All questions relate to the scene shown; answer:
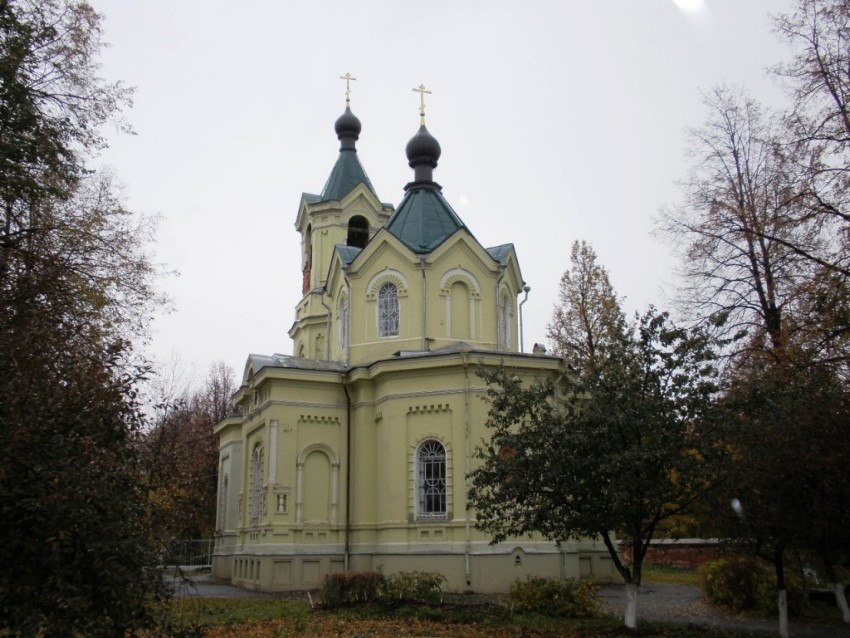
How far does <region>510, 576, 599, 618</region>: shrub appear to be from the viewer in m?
15.1

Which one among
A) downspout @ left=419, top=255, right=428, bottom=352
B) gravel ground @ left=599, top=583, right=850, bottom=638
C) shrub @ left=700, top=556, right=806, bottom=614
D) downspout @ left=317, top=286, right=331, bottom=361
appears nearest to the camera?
gravel ground @ left=599, top=583, right=850, bottom=638

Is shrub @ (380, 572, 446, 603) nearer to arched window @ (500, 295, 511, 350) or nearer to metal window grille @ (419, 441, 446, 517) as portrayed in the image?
metal window grille @ (419, 441, 446, 517)

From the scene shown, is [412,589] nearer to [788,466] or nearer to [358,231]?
[788,466]

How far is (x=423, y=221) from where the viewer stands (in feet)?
83.9

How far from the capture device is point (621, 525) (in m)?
13.1

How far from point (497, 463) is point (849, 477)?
17.8 ft

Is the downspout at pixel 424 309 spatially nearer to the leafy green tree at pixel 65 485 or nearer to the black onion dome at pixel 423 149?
the black onion dome at pixel 423 149

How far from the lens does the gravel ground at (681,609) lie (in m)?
14.2

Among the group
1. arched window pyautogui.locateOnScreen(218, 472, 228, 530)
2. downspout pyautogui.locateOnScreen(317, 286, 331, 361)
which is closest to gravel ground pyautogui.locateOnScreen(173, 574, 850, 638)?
arched window pyautogui.locateOnScreen(218, 472, 228, 530)

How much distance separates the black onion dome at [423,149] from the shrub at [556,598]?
15657 millimetres

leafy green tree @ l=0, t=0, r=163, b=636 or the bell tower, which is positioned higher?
the bell tower

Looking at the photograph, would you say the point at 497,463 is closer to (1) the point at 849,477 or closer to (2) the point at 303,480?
(1) the point at 849,477

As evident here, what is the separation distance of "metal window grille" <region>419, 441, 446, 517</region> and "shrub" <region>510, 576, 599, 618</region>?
5054mm

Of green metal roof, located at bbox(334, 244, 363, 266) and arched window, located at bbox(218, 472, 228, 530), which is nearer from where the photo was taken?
green metal roof, located at bbox(334, 244, 363, 266)
